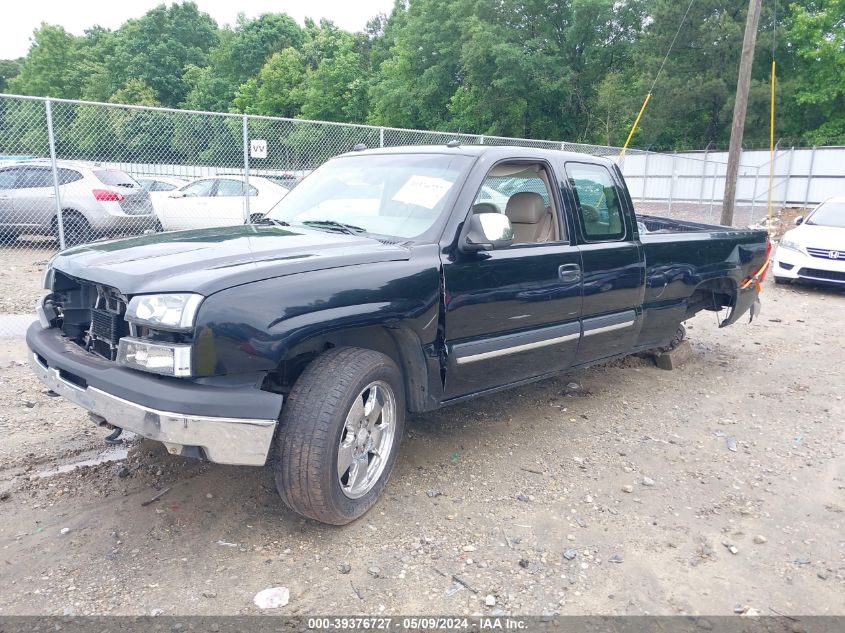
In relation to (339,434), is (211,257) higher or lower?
higher

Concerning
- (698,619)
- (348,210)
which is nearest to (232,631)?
(698,619)

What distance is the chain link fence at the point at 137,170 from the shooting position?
366 inches

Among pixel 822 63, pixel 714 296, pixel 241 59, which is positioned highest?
pixel 241 59

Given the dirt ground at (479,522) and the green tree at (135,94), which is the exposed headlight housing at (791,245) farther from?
the green tree at (135,94)

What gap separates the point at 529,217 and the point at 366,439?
200 cm

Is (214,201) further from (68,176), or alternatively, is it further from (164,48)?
(164,48)

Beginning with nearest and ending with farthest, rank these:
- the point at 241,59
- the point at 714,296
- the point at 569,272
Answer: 1. the point at 569,272
2. the point at 714,296
3. the point at 241,59

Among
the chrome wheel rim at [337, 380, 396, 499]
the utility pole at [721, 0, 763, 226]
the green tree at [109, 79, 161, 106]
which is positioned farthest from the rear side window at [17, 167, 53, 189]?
the green tree at [109, 79, 161, 106]

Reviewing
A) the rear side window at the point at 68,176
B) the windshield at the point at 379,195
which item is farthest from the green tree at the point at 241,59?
the windshield at the point at 379,195

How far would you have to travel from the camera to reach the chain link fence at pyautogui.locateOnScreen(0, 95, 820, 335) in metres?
9.30

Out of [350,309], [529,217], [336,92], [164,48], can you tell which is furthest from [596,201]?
[164,48]

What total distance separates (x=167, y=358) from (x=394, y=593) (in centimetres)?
136

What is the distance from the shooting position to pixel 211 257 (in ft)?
9.64

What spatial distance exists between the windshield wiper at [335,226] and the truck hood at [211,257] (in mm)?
122
